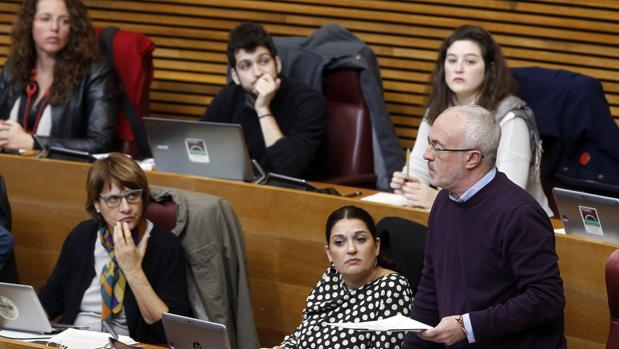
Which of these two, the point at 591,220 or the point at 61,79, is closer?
the point at 591,220

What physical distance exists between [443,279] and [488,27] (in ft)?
8.71

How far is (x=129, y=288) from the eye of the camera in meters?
3.79

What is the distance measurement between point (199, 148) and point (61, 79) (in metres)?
1.08

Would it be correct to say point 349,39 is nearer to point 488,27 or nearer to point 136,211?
point 488,27

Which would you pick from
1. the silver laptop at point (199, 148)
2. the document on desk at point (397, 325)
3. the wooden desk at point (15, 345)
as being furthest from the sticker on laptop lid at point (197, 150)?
the document on desk at point (397, 325)

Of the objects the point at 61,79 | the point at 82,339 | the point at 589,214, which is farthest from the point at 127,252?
the point at 61,79

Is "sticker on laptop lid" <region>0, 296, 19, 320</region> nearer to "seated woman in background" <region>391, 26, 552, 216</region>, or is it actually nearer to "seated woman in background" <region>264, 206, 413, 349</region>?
"seated woman in background" <region>264, 206, 413, 349</region>

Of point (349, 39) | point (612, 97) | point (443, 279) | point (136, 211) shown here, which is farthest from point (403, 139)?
point (443, 279)

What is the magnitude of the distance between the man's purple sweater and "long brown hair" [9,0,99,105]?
2534mm

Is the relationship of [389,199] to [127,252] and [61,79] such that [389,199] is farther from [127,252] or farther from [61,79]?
[61,79]

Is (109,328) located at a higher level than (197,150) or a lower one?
lower

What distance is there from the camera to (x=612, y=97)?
17.3 feet

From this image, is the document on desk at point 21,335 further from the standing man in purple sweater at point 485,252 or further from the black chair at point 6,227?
the standing man in purple sweater at point 485,252

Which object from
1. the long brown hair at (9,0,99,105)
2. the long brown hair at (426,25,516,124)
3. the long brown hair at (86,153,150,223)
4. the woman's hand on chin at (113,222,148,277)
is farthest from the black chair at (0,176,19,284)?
the long brown hair at (426,25,516,124)
